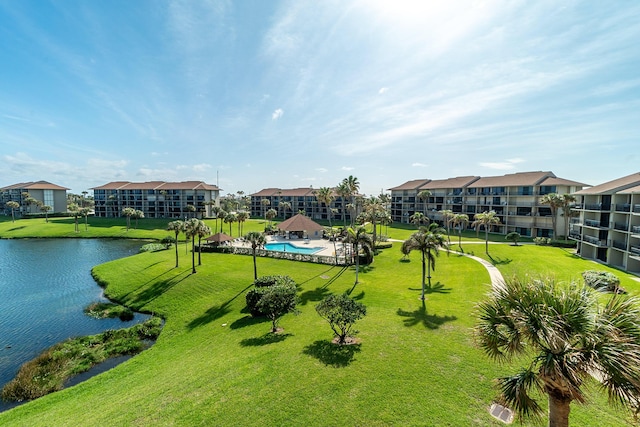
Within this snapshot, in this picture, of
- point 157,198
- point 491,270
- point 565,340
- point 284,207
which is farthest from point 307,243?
point 157,198

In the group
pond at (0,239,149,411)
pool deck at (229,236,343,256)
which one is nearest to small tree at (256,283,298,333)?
pond at (0,239,149,411)

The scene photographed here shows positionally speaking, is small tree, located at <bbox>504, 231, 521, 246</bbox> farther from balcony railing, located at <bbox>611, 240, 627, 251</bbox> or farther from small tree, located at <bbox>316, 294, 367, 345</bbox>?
small tree, located at <bbox>316, 294, 367, 345</bbox>

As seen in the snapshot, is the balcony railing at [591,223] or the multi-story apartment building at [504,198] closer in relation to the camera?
the balcony railing at [591,223]

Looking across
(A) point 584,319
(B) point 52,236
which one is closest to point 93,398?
(A) point 584,319

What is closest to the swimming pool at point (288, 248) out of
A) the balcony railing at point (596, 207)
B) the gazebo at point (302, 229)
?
the gazebo at point (302, 229)

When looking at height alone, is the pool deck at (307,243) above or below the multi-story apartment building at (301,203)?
below

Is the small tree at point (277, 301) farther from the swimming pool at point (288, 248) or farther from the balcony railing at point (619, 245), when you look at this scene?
the balcony railing at point (619, 245)

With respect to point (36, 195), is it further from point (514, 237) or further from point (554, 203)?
point (554, 203)
